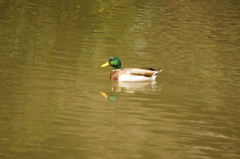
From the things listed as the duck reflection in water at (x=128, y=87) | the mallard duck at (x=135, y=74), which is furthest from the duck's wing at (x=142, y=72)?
the duck reflection in water at (x=128, y=87)

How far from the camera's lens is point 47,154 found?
8023mm

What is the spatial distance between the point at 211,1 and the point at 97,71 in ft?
82.3

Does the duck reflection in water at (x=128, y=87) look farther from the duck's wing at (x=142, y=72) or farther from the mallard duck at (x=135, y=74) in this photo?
the duck's wing at (x=142, y=72)

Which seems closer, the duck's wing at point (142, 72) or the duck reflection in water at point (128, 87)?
the duck reflection in water at point (128, 87)

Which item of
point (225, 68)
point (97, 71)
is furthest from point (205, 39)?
point (97, 71)

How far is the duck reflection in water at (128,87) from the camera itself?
12.2 metres

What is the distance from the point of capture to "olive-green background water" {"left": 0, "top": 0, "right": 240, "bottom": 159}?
8680 mm

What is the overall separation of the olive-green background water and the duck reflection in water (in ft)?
Answer: 0.09

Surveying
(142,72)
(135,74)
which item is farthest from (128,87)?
(142,72)

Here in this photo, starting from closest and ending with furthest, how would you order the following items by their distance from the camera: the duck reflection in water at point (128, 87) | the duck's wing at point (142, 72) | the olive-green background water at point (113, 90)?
the olive-green background water at point (113, 90) → the duck reflection in water at point (128, 87) → the duck's wing at point (142, 72)

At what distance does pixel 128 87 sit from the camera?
13.3 metres

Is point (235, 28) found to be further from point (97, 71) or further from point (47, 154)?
point (47, 154)

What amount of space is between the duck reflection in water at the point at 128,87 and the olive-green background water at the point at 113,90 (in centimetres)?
3

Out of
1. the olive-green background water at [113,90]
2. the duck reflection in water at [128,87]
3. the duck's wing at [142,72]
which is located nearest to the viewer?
the olive-green background water at [113,90]
